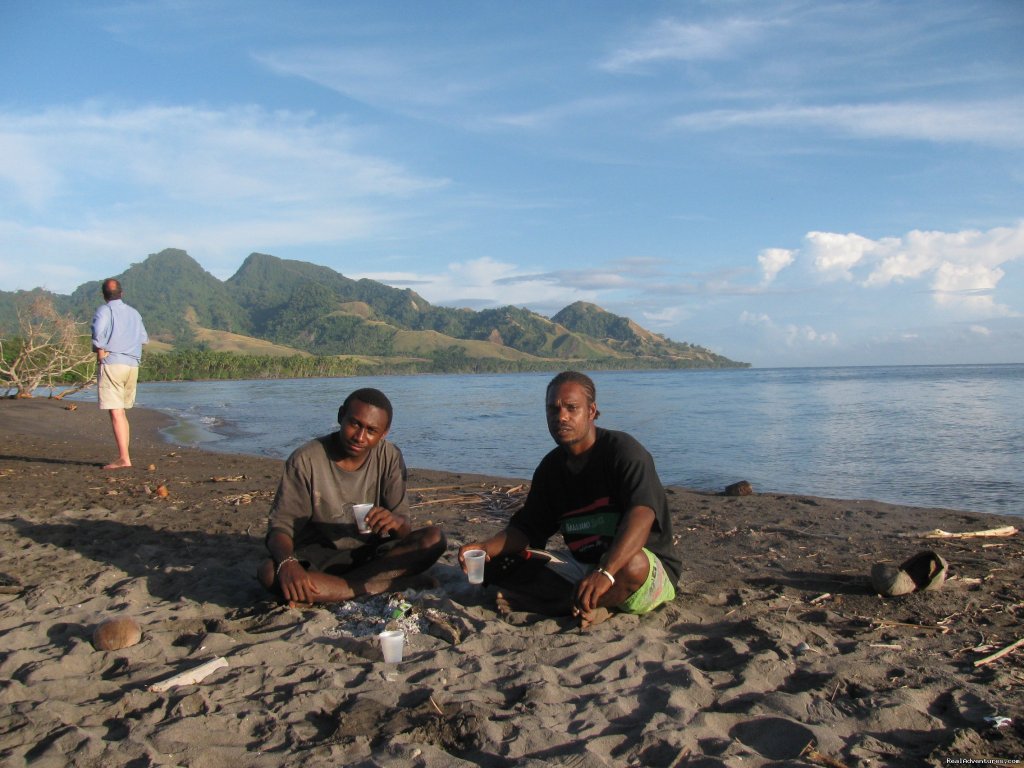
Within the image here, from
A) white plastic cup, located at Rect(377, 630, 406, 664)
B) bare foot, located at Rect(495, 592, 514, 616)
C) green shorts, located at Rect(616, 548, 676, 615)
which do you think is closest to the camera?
white plastic cup, located at Rect(377, 630, 406, 664)

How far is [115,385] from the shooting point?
8852mm

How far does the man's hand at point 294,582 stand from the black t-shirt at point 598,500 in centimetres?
122

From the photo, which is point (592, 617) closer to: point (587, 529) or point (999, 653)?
point (587, 529)

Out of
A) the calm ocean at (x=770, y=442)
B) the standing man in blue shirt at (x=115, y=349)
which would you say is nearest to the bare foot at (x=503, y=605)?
the standing man in blue shirt at (x=115, y=349)

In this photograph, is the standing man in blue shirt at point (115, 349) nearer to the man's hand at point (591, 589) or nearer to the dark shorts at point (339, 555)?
the dark shorts at point (339, 555)

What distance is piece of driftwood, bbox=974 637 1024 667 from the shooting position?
3.32m

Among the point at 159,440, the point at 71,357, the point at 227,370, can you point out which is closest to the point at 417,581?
the point at 159,440

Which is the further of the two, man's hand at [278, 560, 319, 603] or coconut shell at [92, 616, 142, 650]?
man's hand at [278, 560, 319, 603]

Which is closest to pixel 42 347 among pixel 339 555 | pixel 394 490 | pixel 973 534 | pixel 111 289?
pixel 111 289

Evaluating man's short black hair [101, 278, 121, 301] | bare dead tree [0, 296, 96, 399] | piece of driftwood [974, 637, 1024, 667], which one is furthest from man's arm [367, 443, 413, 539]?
bare dead tree [0, 296, 96, 399]

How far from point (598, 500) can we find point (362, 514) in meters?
1.44

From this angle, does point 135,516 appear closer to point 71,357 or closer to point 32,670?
point 32,670

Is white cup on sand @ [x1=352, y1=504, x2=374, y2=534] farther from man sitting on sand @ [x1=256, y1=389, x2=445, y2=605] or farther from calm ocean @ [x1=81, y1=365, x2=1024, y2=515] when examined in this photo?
calm ocean @ [x1=81, y1=365, x2=1024, y2=515]

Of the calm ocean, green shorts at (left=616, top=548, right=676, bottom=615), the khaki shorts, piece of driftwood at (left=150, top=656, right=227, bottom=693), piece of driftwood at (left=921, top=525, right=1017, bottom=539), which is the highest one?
the khaki shorts
